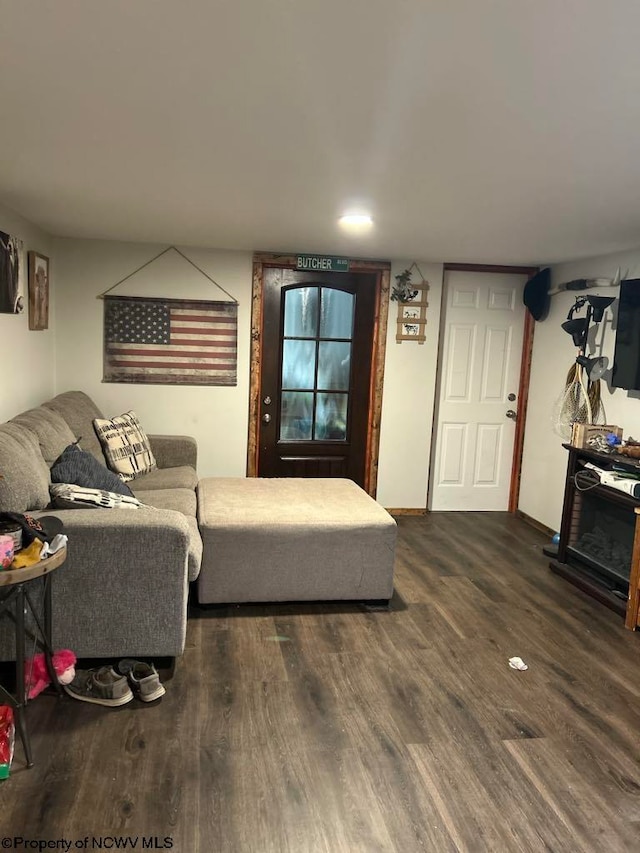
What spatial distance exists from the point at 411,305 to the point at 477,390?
944mm

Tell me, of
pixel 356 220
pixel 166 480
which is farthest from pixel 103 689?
pixel 356 220

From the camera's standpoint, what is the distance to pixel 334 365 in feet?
17.3

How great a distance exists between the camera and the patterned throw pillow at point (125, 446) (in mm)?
4164

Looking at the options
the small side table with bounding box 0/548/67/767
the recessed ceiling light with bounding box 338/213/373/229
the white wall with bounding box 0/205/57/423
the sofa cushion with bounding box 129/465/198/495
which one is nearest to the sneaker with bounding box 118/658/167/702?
the small side table with bounding box 0/548/67/767

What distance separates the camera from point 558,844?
6.25 feet

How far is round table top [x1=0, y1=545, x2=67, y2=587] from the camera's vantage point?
2.07 metres

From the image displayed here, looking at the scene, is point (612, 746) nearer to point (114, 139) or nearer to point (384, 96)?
point (384, 96)

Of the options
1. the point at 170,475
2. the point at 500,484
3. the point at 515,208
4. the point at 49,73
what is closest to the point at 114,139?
the point at 49,73

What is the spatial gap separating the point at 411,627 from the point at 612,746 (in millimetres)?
1126

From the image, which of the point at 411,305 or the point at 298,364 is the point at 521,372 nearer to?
the point at 411,305

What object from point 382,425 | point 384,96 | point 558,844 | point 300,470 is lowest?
point 558,844

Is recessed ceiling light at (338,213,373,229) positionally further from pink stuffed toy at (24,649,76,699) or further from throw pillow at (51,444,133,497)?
pink stuffed toy at (24,649,76,699)

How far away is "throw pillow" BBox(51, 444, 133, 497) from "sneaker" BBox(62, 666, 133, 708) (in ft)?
2.89

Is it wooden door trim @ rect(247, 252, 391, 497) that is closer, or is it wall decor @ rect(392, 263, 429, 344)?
wooden door trim @ rect(247, 252, 391, 497)
